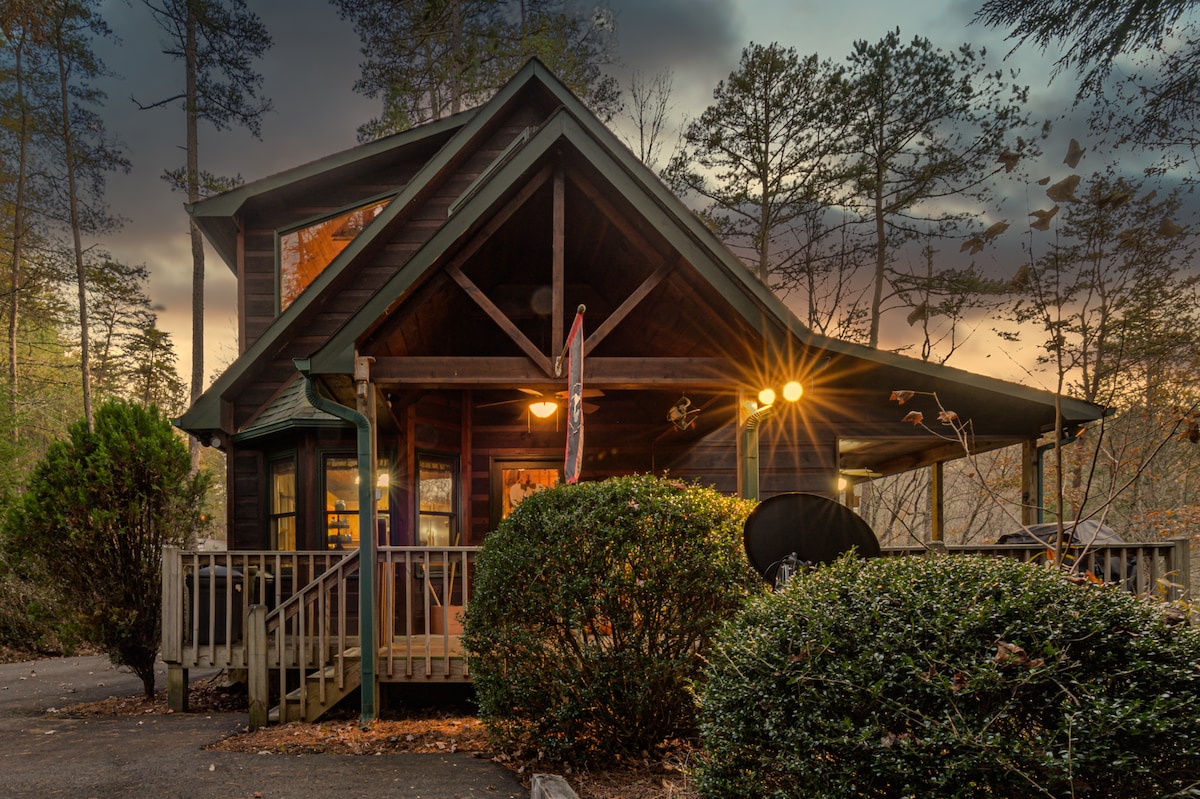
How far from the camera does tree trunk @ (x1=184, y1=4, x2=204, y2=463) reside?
17.6 metres

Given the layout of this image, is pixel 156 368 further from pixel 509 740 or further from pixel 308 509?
pixel 509 740

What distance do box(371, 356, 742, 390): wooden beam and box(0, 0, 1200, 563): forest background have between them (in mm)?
11328

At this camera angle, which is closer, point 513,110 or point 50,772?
point 50,772

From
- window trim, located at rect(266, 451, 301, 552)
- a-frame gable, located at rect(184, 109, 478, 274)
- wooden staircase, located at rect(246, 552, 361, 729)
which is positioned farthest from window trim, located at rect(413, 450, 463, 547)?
a-frame gable, located at rect(184, 109, 478, 274)

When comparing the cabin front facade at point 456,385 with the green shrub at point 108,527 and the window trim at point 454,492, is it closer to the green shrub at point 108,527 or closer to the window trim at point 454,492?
the window trim at point 454,492

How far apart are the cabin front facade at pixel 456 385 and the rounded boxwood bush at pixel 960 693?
345 cm

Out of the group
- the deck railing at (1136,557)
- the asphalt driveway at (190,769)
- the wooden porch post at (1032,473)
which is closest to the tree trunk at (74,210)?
the asphalt driveway at (190,769)

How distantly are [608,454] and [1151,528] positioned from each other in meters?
16.7

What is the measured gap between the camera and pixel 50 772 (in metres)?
5.13

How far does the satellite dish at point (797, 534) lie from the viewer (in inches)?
185

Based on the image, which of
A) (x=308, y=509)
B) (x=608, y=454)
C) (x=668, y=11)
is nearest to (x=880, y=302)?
(x=668, y=11)

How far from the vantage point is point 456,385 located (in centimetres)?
621

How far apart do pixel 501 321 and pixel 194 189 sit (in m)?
15.4

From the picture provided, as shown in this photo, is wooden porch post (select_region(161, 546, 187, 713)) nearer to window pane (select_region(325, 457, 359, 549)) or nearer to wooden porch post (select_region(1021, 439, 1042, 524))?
window pane (select_region(325, 457, 359, 549))
